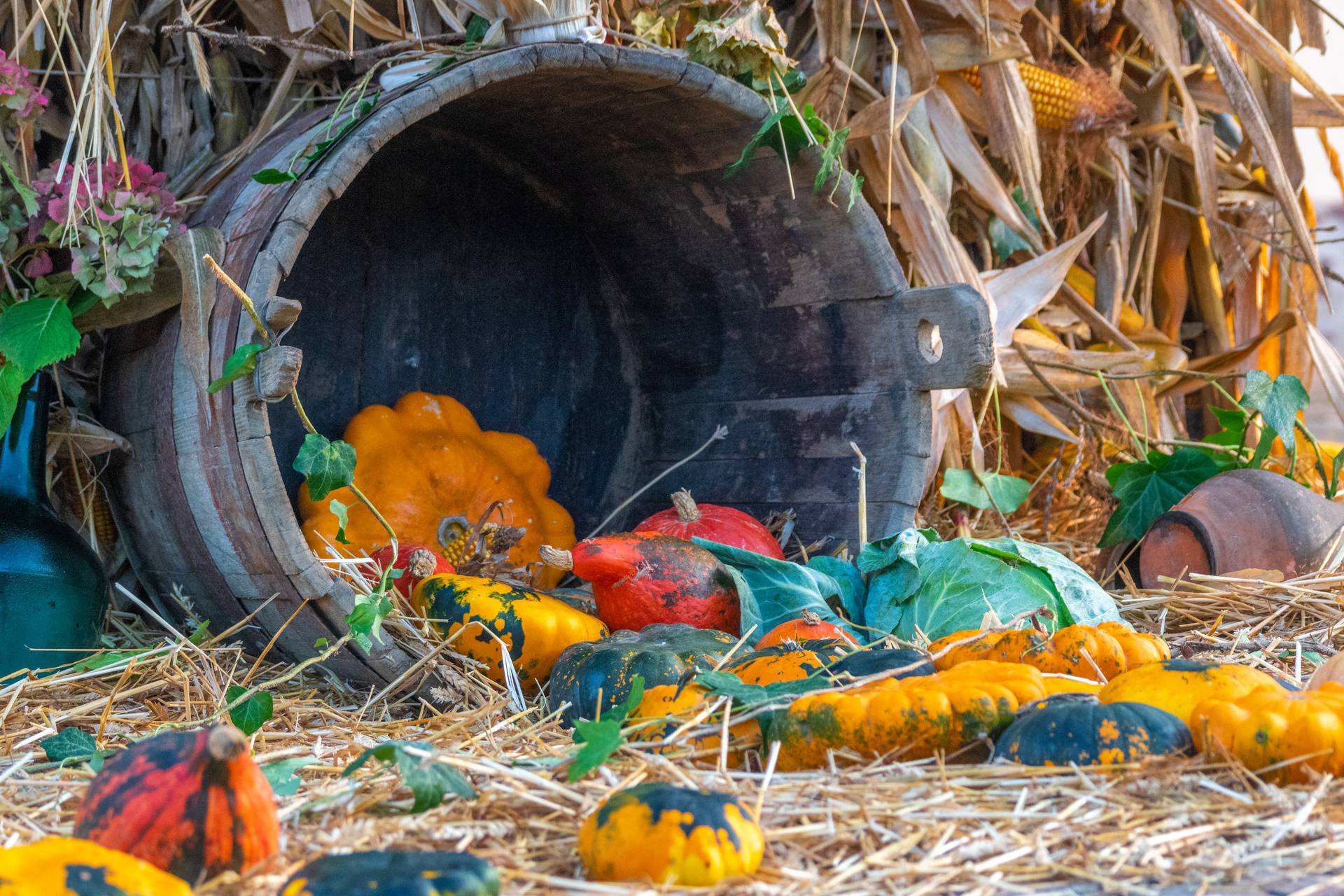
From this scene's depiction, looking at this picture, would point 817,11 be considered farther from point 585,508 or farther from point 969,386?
point 585,508

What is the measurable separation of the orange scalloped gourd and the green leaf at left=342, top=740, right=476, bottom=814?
3.72 feet

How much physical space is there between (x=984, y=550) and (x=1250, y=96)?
5.34 ft

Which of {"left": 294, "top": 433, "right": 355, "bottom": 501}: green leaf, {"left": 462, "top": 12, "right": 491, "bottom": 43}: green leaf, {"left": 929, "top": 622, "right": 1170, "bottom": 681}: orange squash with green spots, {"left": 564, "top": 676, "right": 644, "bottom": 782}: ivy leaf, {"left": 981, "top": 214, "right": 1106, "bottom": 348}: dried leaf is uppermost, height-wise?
{"left": 462, "top": 12, "right": 491, "bottom": 43}: green leaf

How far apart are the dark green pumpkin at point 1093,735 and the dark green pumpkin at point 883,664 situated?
0.72 ft

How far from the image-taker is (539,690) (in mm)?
1789

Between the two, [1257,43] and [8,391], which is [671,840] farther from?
[1257,43]

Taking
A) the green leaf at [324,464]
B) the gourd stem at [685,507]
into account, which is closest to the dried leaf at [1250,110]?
→ the gourd stem at [685,507]

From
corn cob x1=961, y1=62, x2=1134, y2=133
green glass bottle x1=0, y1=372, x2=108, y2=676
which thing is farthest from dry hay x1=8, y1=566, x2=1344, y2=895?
corn cob x1=961, y1=62, x2=1134, y2=133

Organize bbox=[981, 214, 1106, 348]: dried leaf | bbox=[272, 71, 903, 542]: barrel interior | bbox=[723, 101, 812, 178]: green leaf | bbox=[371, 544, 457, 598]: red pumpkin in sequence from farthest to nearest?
1. bbox=[981, 214, 1106, 348]: dried leaf
2. bbox=[272, 71, 903, 542]: barrel interior
3. bbox=[723, 101, 812, 178]: green leaf
4. bbox=[371, 544, 457, 598]: red pumpkin

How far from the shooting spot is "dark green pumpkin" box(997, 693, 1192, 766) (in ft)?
3.73

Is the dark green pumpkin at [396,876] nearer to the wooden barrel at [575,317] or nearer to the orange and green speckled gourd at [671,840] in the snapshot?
the orange and green speckled gourd at [671,840]

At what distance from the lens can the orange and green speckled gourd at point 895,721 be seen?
1216mm

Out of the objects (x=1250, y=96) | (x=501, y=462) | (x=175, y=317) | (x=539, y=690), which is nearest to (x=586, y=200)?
(x=501, y=462)

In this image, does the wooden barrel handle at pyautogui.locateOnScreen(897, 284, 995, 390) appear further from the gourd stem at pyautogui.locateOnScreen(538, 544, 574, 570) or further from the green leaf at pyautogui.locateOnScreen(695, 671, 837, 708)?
the green leaf at pyautogui.locateOnScreen(695, 671, 837, 708)
